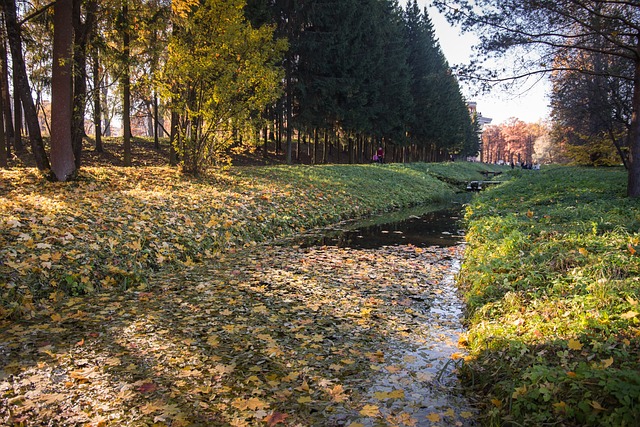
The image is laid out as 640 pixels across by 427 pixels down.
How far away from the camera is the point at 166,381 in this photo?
3.53 meters

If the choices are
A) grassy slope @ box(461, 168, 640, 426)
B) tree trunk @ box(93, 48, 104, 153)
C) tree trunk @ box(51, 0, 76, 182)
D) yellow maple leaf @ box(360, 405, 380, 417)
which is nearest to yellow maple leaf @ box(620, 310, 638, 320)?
grassy slope @ box(461, 168, 640, 426)

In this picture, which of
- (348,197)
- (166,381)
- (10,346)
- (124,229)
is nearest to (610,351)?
(166,381)

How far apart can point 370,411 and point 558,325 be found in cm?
189

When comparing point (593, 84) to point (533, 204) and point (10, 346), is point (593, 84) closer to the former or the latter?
point (533, 204)

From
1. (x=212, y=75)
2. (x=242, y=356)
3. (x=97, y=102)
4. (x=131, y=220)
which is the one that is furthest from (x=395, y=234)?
(x=97, y=102)

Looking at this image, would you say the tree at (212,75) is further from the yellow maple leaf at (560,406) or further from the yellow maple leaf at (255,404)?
the yellow maple leaf at (560,406)

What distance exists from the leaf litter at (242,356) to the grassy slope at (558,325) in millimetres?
396

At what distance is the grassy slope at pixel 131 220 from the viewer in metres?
5.59

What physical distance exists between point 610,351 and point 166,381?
139 inches

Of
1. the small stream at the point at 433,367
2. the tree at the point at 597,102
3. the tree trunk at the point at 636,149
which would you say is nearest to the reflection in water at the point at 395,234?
the small stream at the point at 433,367

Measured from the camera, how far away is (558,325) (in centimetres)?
371

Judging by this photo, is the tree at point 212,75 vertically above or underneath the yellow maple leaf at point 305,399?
above

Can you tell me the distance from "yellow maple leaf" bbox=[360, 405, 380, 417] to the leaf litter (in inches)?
0.6

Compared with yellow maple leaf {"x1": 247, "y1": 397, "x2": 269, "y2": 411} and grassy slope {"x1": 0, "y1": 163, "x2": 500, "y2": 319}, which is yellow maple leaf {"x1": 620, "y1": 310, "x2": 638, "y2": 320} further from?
grassy slope {"x1": 0, "y1": 163, "x2": 500, "y2": 319}
